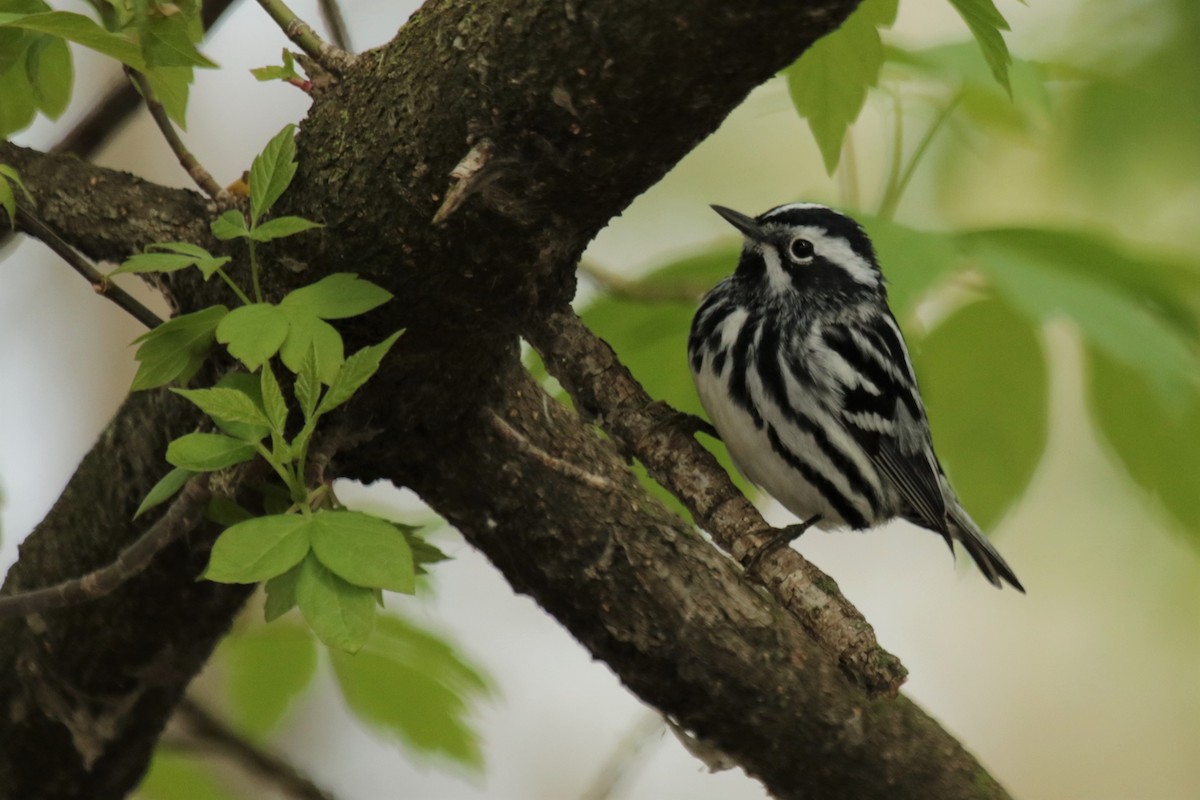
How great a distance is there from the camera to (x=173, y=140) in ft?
3.82

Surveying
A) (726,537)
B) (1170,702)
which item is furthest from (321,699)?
(1170,702)

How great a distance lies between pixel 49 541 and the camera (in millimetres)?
1377

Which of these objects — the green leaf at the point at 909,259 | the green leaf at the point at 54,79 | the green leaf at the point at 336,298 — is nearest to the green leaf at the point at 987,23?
the green leaf at the point at 909,259

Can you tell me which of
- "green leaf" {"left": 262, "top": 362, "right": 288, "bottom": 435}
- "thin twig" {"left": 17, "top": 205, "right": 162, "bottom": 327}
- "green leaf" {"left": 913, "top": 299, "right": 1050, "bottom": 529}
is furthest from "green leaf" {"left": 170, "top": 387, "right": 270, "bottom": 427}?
"green leaf" {"left": 913, "top": 299, "right": 1050, "bottom": 529}

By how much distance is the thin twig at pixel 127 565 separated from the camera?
98 centimetres

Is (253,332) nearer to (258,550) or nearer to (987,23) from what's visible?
(258,550)

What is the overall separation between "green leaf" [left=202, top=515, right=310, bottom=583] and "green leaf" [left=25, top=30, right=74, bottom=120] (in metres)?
0.58

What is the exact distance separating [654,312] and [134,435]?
61cm

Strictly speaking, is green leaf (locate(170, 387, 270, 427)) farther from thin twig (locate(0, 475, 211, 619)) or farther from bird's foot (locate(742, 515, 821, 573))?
bird's foot (locate(742, 515, 821, 573))

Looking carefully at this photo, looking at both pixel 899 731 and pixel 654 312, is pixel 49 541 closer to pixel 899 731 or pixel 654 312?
pixel 654 312

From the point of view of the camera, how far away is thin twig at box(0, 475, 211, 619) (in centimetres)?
98

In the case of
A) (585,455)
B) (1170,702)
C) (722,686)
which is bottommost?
(722,686)

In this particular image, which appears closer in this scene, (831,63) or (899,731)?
(831,63)

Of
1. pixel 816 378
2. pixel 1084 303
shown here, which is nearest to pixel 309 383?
pixel 1084 303
